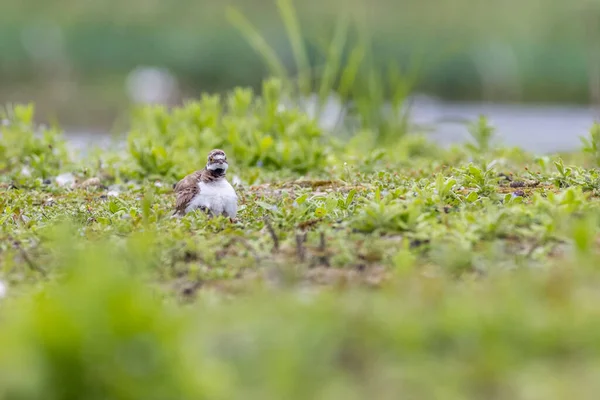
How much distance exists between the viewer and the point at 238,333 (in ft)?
11.1

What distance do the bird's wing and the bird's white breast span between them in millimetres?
35

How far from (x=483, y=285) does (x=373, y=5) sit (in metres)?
29.1

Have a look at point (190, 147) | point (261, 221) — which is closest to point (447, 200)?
point (261, 221)

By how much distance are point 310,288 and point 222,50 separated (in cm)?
2220

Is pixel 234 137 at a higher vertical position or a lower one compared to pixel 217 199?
higher

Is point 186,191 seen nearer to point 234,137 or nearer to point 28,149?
point 234,137

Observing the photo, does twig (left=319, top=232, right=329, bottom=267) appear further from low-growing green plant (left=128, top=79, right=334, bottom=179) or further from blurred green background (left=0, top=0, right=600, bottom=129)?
blurred green background (left=0, top=0, right=600, bottom=129)

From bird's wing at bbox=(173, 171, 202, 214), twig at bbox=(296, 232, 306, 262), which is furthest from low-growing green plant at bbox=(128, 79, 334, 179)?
twig at bbox=(296, 232, 306, 262)

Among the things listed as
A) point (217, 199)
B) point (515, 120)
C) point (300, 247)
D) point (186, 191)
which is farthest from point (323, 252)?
point (515, 120)

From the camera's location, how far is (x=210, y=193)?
5551 mm

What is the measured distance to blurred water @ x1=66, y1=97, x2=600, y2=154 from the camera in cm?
1727

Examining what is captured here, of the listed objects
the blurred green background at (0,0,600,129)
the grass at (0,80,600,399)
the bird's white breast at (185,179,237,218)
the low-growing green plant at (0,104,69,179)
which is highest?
the blurred green background at (0,0,600,129)

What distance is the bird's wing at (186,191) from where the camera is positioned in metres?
5.65

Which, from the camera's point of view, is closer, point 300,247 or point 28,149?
point 300,247
